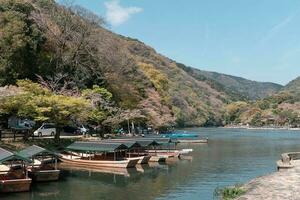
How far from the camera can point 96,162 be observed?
140 feet

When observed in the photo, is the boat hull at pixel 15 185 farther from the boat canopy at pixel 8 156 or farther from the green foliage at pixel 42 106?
the green foliage at pixel 42 106

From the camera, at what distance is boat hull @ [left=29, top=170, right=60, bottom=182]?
3247 centimetres

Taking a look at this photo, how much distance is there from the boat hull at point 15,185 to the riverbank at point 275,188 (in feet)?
45.5

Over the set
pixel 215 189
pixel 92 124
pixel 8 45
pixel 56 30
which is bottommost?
pixel 215 189

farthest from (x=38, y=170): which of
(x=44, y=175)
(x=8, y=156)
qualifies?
(x=8, y=156)

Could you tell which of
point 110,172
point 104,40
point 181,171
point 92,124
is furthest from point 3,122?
point 104,40

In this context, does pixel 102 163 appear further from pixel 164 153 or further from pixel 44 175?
pixel 164 153

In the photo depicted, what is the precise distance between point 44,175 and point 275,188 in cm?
1737

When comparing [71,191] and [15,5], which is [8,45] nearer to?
[15,5]

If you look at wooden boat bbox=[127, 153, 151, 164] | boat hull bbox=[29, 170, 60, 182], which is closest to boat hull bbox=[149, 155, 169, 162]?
wooden boat bbox=[127, 153, 151, 164]

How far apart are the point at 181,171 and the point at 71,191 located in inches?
551

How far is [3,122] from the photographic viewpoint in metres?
56.6

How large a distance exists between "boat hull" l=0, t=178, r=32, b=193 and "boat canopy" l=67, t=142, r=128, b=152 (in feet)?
44.7

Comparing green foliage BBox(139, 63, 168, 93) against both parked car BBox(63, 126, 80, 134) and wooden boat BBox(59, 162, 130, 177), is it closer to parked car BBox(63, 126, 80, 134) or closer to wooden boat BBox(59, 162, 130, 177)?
parked car BBox(63, 126, 80, 134)
